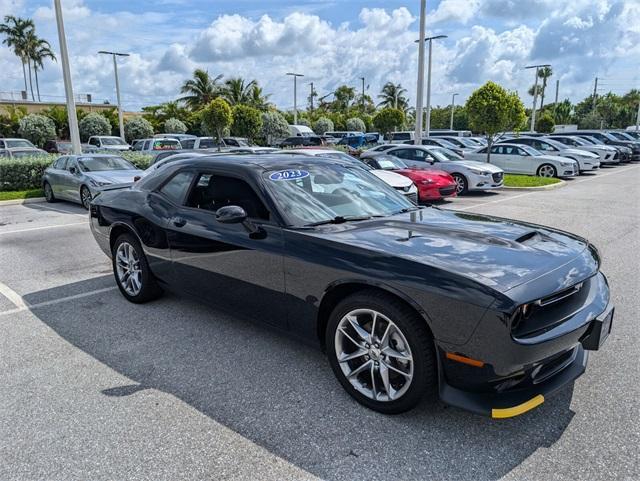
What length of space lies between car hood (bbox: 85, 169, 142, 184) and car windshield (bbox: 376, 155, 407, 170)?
21.4 ft

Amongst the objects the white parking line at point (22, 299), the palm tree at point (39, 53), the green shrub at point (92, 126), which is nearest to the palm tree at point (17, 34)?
the palm tree at point (39, 53)

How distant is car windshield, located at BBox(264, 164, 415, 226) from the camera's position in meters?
3.70

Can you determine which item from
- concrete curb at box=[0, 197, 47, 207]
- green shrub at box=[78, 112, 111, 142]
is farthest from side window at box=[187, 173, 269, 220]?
green shrub at box=[78, 112, 111, 142]

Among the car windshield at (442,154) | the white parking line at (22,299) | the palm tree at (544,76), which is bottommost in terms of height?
the white parking line at (22,299)

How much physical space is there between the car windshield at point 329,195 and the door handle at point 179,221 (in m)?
0.97

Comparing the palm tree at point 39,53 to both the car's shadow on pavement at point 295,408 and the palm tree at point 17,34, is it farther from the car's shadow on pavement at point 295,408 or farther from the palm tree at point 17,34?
the car's shadow on pavement at point 295,408

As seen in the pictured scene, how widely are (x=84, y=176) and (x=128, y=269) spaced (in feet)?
25.2

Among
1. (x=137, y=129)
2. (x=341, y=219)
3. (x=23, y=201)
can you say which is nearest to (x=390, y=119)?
(x=137, y=129)

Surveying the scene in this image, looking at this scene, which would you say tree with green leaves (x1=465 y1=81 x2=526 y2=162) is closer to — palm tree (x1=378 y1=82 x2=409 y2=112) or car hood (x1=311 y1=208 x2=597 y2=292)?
car hood (x1=311 y1=208 x2=597 y2=292)

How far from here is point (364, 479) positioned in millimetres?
2477

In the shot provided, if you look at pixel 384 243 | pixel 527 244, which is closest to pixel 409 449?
pixel 384 243

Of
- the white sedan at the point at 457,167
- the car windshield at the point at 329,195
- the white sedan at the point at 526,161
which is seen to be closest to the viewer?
the car windshield at the point at 329,195

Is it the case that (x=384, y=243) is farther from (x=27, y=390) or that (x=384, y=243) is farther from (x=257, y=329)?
(x=27, y=390)

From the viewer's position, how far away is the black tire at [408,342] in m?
2.76
